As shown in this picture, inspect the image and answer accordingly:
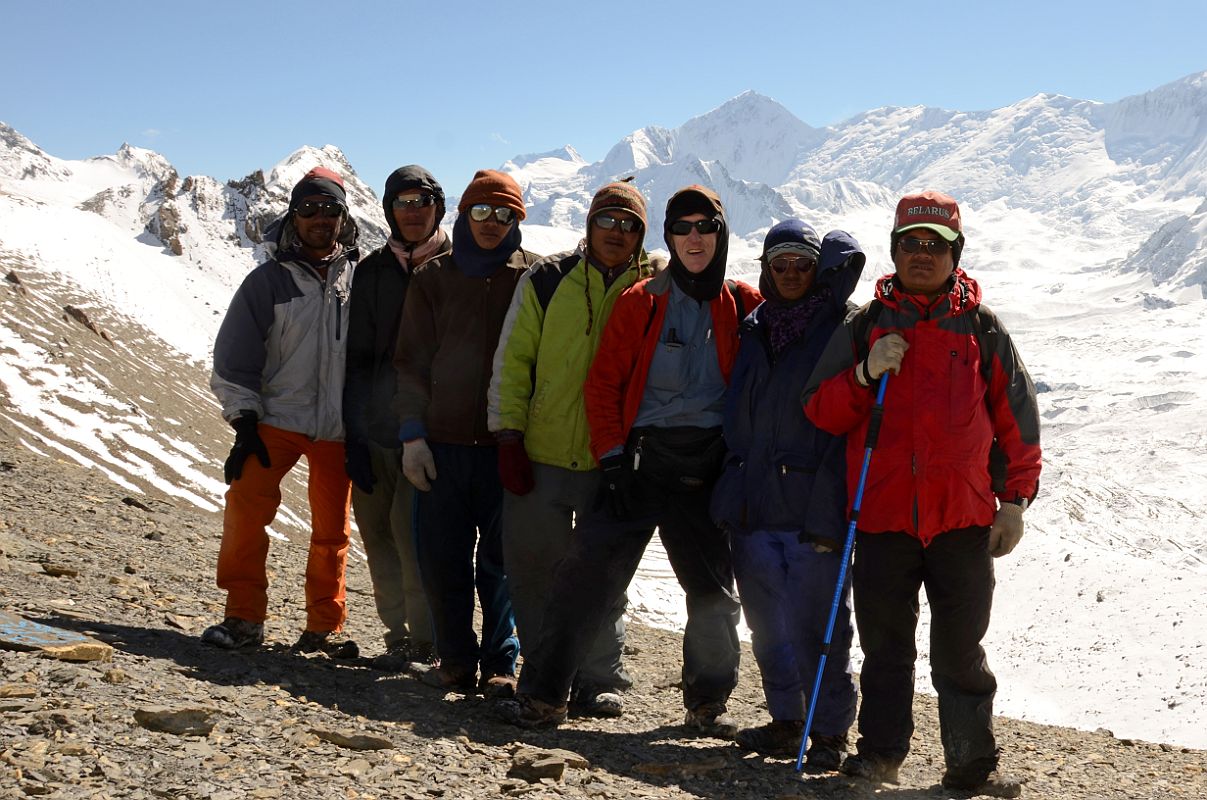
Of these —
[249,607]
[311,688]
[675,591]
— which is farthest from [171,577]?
[675,591]

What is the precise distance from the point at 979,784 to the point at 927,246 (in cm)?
348

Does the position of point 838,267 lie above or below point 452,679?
above

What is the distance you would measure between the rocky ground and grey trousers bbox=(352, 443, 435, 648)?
46cm

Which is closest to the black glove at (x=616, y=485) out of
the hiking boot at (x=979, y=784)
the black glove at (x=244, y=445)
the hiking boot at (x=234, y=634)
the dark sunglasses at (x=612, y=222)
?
the dark sunglasses at (x=612, y=222)

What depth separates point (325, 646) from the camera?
813 centimetres

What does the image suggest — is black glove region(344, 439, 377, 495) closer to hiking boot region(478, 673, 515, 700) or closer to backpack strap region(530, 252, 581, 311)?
hiking boot region(478, 673, 515, 700)

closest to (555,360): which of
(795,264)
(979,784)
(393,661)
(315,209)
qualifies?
(795,264)

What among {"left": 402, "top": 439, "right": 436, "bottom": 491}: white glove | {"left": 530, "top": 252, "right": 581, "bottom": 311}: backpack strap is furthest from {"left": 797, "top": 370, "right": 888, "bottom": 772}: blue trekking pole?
{"left": 402, "top": 439, "right": 436, "bottom": 491}: white glove

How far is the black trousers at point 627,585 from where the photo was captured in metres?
6.91

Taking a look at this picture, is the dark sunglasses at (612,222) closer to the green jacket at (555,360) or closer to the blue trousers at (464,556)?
the green jacket at (555,360)

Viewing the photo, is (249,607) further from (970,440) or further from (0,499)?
(0,499)

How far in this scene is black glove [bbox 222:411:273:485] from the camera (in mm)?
7477

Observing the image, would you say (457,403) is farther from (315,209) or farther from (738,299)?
(738,299)

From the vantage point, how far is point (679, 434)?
6969 mm
